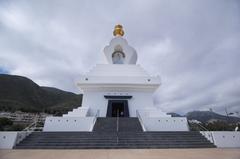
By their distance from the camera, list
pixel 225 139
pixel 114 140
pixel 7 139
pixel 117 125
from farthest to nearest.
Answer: pixel 117 125
pixel 225 139
pixel 114 140
pixel 7 139

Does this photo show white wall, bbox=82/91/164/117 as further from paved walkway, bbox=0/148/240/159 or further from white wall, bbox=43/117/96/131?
paved walkway, bbox=0/148/240/159

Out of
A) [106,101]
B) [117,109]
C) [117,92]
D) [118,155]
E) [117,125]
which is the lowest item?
[118,155]

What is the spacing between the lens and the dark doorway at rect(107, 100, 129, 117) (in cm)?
1438

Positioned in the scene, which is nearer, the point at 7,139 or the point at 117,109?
the point at 7,139

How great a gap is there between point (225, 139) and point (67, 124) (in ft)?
33.6

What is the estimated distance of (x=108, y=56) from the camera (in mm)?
19578

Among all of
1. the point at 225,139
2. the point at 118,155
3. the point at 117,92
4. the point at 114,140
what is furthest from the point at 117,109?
the point at 118,155

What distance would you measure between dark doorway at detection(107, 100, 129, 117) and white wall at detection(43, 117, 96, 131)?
350 centimetres

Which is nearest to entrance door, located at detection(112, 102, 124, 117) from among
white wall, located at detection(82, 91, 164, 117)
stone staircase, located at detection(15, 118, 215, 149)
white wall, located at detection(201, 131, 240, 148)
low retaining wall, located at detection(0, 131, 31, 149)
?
white wall, located at detection(82, 91, 164, 117)

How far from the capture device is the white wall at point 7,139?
686cm

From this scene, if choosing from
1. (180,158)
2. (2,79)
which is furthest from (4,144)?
(2,79)

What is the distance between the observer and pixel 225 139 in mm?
7820

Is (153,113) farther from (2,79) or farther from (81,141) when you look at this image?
(2,79)

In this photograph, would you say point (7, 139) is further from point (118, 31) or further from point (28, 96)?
point (28, 96)
